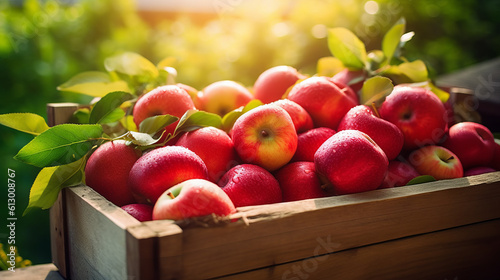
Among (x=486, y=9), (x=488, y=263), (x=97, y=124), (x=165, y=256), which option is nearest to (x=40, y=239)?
(x=97, y=124)

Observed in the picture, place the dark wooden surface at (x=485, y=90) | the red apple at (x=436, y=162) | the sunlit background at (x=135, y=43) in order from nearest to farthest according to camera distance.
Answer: the red apple at (x=436, y=162) → the dark wooden surface at (x=485, y=90) → the sunlit background at (x=135, y=43)

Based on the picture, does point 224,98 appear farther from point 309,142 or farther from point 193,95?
point 309,142

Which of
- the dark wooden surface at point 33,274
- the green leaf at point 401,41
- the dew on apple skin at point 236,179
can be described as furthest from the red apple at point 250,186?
the green leaf at point 401,41

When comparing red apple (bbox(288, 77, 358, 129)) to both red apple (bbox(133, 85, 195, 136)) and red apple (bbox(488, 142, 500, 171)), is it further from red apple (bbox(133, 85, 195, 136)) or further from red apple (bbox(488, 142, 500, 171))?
red apple (bbox(488, 142, 500, 171))

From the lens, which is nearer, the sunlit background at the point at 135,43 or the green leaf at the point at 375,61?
the green leaf at the point at 375,61

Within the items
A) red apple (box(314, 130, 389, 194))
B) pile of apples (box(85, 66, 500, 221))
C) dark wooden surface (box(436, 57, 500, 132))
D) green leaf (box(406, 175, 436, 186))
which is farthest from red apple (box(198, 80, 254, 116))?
dark wooden surface (box(436, 57, 500, 132))

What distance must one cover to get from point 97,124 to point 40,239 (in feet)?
2.80

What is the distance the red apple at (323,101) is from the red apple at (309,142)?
0.25ft

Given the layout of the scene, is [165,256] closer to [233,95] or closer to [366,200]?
[366,200]

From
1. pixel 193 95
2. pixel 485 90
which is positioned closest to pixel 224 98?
pixel 193 95

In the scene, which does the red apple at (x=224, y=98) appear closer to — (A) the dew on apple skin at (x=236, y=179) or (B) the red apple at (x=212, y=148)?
(B) the red apple at (x=212, y=148)

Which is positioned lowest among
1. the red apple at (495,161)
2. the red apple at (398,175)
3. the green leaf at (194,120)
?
the red apple at (495,161)

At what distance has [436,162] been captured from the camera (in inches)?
38.4

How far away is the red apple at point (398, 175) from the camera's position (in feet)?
3.05
